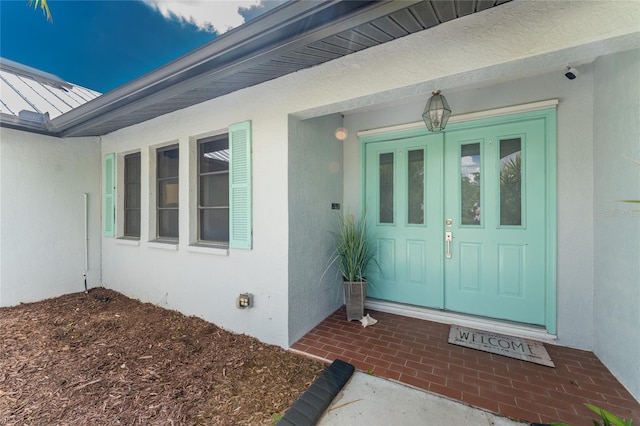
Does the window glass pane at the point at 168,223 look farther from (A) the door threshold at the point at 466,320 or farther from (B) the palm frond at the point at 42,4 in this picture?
(A) the door threshold at the point at 466,320

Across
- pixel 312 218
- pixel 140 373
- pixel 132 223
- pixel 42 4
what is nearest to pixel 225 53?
pixel 42 4

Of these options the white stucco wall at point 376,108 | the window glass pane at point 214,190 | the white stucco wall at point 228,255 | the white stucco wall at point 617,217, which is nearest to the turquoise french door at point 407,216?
the white stucco wall at point 376,108

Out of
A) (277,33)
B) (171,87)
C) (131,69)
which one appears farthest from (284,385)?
(131,69)

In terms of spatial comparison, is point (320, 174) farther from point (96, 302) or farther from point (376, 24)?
point (96, 302)

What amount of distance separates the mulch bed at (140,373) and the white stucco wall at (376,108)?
377 millimetres

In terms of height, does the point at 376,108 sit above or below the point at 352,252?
above

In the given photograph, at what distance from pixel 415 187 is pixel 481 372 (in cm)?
223

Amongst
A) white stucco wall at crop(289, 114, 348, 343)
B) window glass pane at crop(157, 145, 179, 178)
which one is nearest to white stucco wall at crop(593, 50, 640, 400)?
white stucco wall at crop(289, 114, 348, 343)

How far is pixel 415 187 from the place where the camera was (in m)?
3.68

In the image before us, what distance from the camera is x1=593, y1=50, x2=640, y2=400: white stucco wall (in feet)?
6.79

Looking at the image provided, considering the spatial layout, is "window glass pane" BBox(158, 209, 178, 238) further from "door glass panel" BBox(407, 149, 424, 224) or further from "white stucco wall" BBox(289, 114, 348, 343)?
"door glass panel" BBox(407, 149, 424, 224)

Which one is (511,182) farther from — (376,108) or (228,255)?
(228,255)

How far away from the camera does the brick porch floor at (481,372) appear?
200 cm

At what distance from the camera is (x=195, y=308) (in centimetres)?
366
